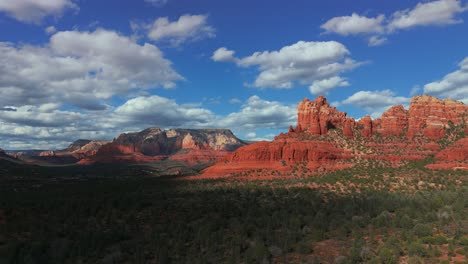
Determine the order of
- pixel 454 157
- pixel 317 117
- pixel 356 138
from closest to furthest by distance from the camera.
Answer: pixel 454 157 → pixel 356 138 → pixel 317 117

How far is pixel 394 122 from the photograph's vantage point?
3187 inches

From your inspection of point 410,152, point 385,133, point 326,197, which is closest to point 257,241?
point 326,197

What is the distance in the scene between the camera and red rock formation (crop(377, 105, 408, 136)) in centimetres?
8050

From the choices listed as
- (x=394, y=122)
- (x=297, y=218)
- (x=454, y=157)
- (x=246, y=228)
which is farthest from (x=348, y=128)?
(x=246, y=228)

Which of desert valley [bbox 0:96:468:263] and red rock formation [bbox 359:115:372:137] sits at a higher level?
red rock formation [bbox 359:115:372:137]

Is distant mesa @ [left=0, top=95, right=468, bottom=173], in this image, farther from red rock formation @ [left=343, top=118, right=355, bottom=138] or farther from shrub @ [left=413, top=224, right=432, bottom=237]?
shrub @ [left=413, top=224, right=432, bottom=237]

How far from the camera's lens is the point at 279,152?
80.9 meters

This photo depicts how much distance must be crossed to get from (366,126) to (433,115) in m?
15.4

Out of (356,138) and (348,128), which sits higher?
(348,128)

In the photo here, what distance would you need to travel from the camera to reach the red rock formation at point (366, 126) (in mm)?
80812

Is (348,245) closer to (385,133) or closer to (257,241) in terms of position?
(257,241)

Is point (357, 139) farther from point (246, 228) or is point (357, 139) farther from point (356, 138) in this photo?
point (246, 228)

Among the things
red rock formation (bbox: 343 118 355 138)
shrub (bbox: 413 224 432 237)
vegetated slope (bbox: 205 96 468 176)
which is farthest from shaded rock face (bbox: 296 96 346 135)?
shrub (bbox: 413 224 432 237)

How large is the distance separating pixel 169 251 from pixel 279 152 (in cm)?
5661
